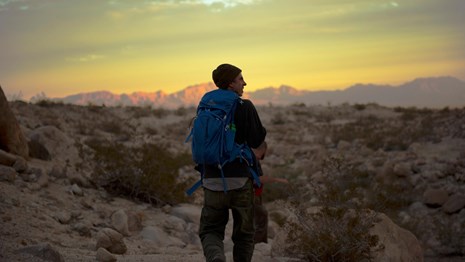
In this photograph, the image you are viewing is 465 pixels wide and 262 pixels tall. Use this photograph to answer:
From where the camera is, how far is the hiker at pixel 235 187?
4145mm

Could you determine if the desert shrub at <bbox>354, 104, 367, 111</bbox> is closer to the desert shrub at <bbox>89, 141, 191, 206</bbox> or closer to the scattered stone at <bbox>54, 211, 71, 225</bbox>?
the desert shrub at <bbox>89, 141, 191, 206</bbox>

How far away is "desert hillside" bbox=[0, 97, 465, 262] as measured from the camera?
237 inches

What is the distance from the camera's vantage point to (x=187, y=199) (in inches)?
388

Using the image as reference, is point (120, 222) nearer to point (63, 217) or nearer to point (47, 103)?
point (63, 217)

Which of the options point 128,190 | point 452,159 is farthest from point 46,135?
point 452,159

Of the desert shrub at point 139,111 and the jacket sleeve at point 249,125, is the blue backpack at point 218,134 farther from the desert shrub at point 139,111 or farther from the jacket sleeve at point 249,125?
the desert shrub at point 139,111

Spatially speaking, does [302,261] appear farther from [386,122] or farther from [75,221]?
[386,122]

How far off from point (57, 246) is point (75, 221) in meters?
1.36

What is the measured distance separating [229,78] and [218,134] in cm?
46

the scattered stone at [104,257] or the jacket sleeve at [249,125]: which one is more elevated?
the jacket sleeve at [249,125]

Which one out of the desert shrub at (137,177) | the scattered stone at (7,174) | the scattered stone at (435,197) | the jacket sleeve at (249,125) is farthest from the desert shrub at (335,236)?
the scattered stone at (435,197)

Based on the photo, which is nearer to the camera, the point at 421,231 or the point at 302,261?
the point at 302,261

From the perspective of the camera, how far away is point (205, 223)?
4320mm

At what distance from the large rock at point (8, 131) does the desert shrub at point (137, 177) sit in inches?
51.4
